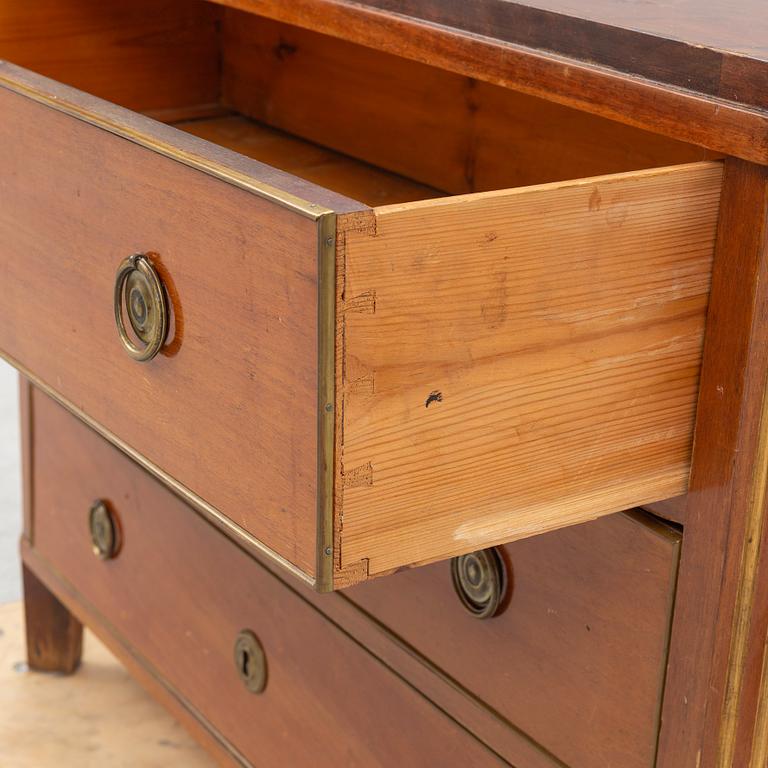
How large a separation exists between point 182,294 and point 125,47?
73 centimetres

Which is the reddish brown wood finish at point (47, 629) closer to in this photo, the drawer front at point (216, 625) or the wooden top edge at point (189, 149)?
the drawer front at point (216, 625)

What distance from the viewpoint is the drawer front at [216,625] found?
112cm

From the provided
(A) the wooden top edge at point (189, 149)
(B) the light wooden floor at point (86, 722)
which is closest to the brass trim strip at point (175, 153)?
(A) the wooden top edge at point (189, 149)

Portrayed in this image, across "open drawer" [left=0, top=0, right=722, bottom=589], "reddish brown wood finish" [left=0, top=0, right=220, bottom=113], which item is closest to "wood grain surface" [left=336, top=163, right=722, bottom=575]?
"open drawer" [left=0, top=0, right=722, bottom=589]

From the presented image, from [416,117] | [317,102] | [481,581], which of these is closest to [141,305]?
[481,581]

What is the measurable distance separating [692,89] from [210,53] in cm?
87

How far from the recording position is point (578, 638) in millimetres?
914

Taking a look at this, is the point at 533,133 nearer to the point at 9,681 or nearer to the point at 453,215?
the point at 453,215

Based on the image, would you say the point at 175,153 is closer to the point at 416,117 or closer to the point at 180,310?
the point at 180,310

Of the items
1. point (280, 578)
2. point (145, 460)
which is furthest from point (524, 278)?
point (280, 578)

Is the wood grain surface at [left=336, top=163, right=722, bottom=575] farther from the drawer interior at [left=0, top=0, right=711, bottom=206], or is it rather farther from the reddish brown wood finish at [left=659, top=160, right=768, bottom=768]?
the drawer interior at [left=0, top=0, right=711, bottom=206]

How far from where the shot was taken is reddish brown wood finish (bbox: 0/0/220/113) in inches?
52.1

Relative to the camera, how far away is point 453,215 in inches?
26.0

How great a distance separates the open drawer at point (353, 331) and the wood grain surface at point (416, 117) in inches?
4.6
